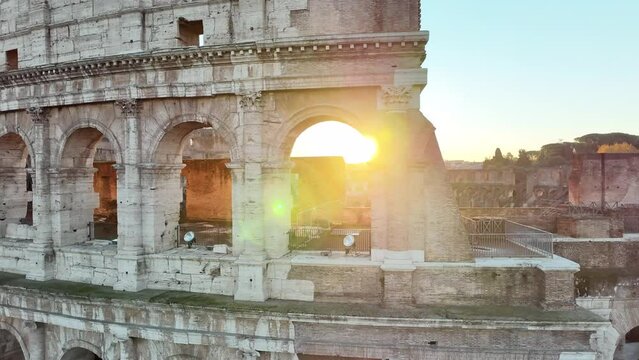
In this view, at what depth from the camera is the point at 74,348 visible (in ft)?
37.2

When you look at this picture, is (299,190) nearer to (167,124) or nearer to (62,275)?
(167,124)

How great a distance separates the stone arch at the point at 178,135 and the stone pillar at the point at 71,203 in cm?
310

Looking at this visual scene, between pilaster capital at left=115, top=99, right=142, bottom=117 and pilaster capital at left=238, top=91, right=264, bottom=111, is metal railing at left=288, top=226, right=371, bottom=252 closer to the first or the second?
pilaster capital at left=238, top=91, right=264, bottom=111

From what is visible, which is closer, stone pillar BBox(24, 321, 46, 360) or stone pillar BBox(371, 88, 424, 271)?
stone pillar BBox(371, 88, 424, 271)

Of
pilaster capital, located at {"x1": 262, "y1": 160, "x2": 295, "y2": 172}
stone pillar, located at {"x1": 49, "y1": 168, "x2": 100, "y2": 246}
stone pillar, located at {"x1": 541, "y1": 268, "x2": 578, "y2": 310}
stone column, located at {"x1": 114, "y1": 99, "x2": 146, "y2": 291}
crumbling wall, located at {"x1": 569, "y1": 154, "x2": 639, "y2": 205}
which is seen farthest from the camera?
crumbling wall, located at {"x1": 569, "y1": 154, "x2": 639, "y2": 205}

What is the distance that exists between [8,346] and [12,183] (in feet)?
17.3

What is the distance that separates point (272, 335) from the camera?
9484 mm

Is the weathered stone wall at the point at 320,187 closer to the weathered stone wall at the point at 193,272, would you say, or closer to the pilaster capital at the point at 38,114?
the weathered stone wall at the point at 193,272

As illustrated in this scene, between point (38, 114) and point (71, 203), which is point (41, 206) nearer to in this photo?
point (71, 203)

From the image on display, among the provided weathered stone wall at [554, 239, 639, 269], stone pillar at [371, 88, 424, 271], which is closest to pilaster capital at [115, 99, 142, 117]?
stone pillar at [371, 88, 424, 271]

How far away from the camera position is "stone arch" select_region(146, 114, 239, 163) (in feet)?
35.2

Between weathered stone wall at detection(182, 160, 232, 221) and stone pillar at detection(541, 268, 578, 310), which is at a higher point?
weathered stone wall at detection(182, 160, 232, 221)

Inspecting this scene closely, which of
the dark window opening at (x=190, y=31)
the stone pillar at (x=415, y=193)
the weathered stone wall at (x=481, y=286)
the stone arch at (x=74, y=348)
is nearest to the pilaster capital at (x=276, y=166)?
the stone pillar at (x=415, y=193)

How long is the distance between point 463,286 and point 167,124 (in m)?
8.41
